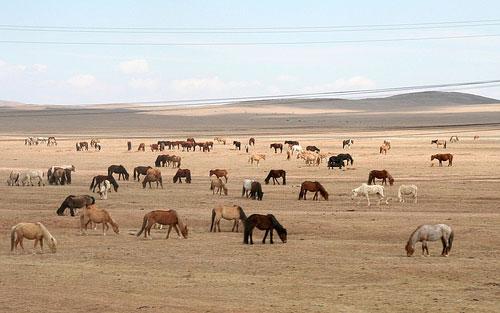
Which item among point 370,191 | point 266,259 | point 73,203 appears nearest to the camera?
point 266,259

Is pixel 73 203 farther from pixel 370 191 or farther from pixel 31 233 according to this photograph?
pixel 370 191

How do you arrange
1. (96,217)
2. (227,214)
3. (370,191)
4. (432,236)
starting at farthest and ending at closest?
(370,191) < (227,214) < (96,217) < (432,236)

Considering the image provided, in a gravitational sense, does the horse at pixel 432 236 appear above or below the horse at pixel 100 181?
below

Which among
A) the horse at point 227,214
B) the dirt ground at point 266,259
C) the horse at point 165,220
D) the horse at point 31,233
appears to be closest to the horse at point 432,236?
the dirt ground at point 266,259

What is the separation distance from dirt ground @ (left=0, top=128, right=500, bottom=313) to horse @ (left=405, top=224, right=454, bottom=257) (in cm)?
32

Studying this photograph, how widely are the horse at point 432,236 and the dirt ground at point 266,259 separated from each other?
0.32 meters

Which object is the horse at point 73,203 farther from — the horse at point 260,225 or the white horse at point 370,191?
the white horse at point 370,191

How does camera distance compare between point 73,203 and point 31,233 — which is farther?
point 73,203

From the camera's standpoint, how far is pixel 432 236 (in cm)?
2227

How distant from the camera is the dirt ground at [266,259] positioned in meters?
16.8

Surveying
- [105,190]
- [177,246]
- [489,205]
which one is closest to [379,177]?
[489,205]

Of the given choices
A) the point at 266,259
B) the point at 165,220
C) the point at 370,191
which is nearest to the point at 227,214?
the point at 165,220

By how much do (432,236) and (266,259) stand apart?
4.07 meters

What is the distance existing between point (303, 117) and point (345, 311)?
132589 mm
